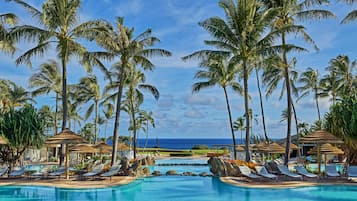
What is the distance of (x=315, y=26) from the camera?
18.3 meters

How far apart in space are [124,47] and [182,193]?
8216mm

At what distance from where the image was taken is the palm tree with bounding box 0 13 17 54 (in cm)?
1488

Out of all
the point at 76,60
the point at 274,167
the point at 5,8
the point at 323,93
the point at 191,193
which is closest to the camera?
the point at 191,193

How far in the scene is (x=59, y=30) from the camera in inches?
661

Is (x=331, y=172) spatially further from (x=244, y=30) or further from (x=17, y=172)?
(x=17, y=172)

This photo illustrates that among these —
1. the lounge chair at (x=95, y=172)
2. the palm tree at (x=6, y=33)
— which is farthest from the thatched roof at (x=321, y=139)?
the palm tree at (x=6, y=33)

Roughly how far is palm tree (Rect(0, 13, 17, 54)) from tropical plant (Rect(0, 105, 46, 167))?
3.17 m

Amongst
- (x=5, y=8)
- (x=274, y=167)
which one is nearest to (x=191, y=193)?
(x=274, y=167)

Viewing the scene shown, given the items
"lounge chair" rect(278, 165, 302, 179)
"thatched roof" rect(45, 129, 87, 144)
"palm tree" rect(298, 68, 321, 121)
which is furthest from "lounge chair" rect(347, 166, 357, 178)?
A: "palm tree" rect(298, 68, 321, 121)

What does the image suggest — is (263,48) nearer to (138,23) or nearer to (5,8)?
(138,23)

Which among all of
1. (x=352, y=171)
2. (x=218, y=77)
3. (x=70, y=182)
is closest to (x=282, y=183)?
(x=352, y=171)

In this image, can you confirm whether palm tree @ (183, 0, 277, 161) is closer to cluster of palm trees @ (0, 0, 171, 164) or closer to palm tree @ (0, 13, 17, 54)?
cluster of palm trees @ (0, 0, 171, 164)

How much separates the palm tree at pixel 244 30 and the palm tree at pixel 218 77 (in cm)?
546

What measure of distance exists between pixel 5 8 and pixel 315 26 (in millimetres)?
14608
